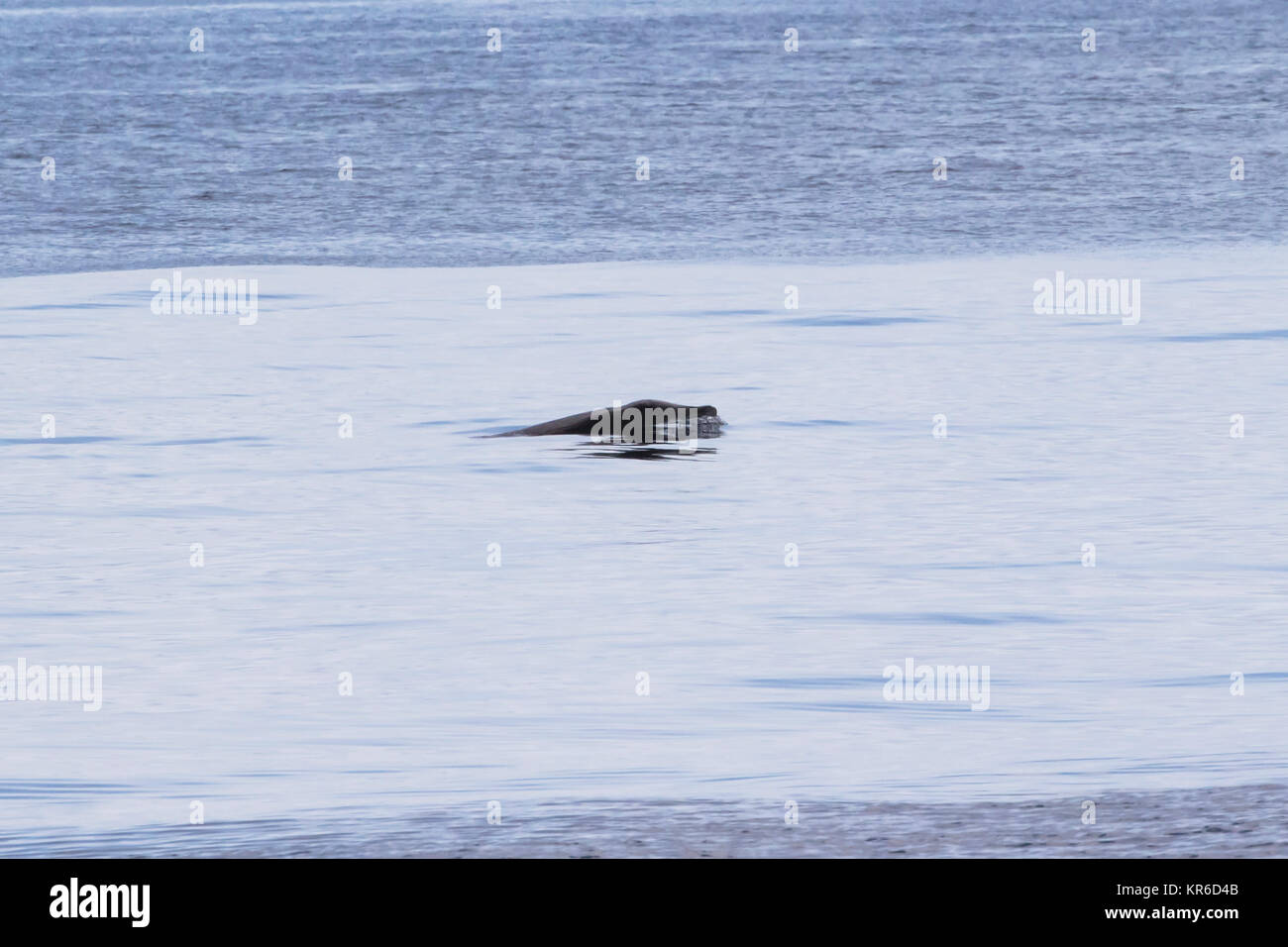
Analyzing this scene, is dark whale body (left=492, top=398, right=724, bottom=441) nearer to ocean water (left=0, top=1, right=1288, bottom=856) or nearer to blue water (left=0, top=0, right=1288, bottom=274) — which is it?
ocean water (left=0, top=1, right=1288, bottom=856)

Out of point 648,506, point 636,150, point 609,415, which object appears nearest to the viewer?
point 648,506

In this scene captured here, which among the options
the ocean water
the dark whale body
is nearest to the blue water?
the ocean water

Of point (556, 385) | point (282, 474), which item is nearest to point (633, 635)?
point (282, 474)

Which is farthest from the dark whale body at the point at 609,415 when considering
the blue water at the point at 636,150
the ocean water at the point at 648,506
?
the blue water at the point at 636,150

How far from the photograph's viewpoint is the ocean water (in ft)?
19.5

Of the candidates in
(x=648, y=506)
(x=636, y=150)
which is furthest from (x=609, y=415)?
(x=636, y=150)

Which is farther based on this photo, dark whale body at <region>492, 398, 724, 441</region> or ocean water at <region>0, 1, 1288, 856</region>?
dark whale body at <region>492, 398, 724, 441</region>

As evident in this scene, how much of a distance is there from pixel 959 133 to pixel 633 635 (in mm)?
24914

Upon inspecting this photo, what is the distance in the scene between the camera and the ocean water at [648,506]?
19.5 feet

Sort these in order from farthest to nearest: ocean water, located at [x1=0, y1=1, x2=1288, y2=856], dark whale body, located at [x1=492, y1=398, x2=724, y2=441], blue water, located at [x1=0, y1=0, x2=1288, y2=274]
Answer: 1. blue water, located at [x1=0, y1=0, x2=1288, y2=274]
2. dark whale body, located at [x1=492, y1=398, x2=724, y2=441]
3. ocean water, located at [x1=0, y1=1, x2=1288, y2=856]

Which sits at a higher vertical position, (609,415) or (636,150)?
(636,150)

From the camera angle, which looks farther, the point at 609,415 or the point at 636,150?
the point at 636,150

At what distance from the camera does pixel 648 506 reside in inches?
416

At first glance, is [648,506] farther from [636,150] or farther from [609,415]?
[636,150]
